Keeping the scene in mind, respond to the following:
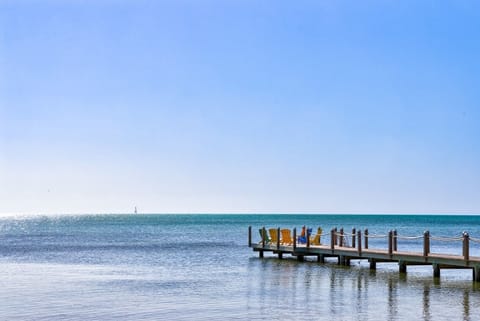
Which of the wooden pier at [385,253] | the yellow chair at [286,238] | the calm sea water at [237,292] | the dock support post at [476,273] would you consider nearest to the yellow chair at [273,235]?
the wooden pier at [385,253]

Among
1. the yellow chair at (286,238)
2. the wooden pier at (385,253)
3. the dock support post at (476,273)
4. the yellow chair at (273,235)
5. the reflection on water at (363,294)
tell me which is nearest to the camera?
the reflection on water at (363,294)

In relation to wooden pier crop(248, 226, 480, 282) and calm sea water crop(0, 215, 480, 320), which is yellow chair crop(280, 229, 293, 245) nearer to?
wooden pier crop(248, 226, 480, 282)

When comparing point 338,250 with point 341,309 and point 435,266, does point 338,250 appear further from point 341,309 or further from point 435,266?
point 341,309

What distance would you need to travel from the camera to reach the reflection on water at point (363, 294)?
2488 centimetres

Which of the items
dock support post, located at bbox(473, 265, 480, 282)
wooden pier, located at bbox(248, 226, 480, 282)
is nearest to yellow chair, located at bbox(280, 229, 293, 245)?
wooden pier, located at bbox(248, 226, 480, 282)

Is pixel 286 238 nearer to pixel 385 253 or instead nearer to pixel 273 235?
pixel 273 235

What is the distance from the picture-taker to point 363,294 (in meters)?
29.6

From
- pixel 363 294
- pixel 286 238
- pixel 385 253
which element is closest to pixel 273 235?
pixel 286 238

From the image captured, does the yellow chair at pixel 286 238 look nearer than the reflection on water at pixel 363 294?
No

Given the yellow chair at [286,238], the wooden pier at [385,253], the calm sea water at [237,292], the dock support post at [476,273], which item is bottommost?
the calm sea water at [237,292]

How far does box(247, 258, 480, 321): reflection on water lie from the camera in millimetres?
24875

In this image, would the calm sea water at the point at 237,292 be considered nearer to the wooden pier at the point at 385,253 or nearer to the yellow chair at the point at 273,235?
the wooden pier at the point at 385,253

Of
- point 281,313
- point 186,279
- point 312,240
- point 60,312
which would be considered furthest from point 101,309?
point 312,240

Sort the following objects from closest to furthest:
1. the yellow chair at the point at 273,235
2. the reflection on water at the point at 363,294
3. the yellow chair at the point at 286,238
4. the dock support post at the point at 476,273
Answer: the reflection on water at the point at 363,294, the dock support post at the point at 476,273, the yellow chair at the point at 286,238, the yellow chair at the point at 273,235
